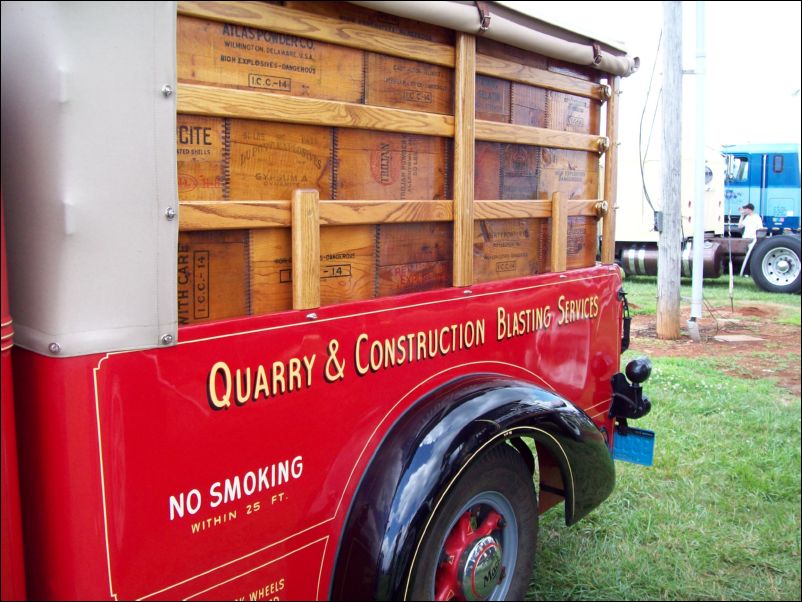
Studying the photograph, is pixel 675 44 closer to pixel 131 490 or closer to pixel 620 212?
pixel 620 212

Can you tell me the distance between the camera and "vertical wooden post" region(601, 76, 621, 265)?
11.3ft

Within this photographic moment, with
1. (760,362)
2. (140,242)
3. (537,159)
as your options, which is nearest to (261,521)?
(140,242)

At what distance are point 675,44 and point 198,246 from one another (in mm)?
8156

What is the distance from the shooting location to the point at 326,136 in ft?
6.88

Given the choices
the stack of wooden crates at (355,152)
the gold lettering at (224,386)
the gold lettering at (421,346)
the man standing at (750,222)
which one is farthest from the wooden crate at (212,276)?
the man standing at (750,222)

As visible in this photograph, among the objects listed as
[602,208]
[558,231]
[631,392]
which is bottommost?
[631,392]

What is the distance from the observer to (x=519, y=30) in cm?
268

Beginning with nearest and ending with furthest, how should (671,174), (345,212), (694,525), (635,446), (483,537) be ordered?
(345,212), (483,537), (635,446), (694,525), (671,174)

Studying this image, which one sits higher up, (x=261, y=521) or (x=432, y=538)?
(x=261, y=521)

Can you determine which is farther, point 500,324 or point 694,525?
point 694,525

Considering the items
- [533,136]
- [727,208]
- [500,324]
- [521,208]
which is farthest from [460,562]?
[727,208]

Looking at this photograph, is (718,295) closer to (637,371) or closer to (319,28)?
(637,371)

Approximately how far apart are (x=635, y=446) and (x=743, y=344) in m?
5.67

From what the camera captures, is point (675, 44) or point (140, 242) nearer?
point (140, 242)
